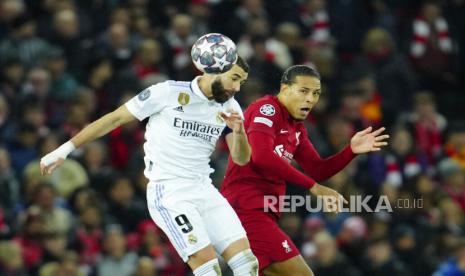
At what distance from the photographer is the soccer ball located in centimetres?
1078

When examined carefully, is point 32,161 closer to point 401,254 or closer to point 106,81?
point 106,81

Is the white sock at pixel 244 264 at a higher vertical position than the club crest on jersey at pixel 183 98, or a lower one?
lower

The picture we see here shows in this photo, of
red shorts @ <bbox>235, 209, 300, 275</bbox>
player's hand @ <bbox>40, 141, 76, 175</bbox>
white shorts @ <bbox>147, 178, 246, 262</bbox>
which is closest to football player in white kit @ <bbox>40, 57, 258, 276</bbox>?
white shorts @ <bbox>147, 178, 246, 262</bbox>

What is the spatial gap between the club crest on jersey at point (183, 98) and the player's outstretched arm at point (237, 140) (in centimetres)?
51

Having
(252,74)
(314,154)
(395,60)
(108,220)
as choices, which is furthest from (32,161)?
(395,60)

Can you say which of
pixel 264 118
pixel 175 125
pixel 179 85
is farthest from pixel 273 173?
pixel 179 85

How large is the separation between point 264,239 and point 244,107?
6333 millimetres

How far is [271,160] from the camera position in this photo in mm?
10867

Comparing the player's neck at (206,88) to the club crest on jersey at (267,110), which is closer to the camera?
the player's neck at (206,88)

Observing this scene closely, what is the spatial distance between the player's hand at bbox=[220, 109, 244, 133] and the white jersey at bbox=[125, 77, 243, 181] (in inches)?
18.1

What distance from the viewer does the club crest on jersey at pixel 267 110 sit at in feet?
36.6

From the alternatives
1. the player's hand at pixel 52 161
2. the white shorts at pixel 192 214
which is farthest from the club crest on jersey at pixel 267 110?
the player's hand at pixel 52 161

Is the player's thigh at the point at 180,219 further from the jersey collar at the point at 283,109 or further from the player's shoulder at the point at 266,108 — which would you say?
the jersey collar at the point at 283,109

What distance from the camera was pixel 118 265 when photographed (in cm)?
1509
